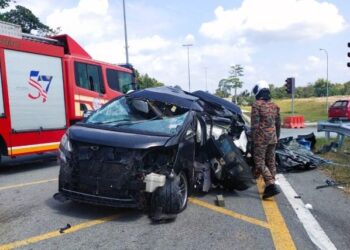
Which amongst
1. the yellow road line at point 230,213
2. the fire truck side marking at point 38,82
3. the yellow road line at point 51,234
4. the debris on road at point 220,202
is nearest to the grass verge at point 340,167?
the debris on road at point 220,202

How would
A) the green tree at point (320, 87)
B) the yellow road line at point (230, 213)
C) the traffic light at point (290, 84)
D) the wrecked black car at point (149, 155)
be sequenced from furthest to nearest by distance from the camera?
the green tree at point (320, 87) → the traffic light at point (290, 84) → the yellow road line at point (230, 213) → the wrecked black car at point (149, 155)

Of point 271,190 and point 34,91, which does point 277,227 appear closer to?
point 271,190

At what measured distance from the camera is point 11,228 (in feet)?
17.3

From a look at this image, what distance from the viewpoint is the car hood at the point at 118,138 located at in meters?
5.54

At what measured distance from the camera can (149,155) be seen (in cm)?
563

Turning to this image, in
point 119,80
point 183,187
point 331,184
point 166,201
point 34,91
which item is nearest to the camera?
point 166,201

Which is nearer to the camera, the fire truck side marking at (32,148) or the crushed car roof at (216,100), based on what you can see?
the crushed car roof at (216,100)

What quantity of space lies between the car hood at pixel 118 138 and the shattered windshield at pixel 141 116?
246 mm

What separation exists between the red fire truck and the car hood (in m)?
3.86

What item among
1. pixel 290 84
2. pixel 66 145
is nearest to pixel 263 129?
pixel 66 145

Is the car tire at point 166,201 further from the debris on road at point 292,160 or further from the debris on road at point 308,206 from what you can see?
the debris on road at point 292,160

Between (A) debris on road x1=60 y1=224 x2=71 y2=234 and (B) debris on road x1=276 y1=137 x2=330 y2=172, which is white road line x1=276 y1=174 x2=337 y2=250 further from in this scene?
(A) debris on road x1=60 y1=224 x2=71 y2=234

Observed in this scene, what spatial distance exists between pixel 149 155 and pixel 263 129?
7.56 feet

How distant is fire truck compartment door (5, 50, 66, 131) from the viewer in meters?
9.37
